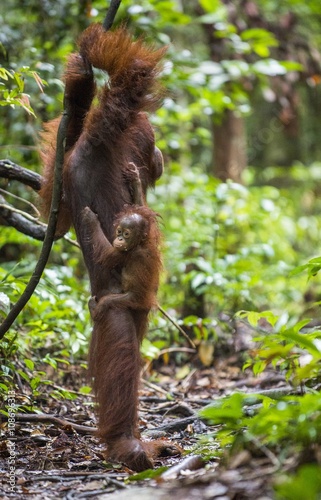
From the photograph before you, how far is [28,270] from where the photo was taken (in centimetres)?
534

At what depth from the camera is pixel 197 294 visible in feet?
19.8

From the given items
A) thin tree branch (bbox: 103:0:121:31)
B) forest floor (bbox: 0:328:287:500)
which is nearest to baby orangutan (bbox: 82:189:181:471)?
forest floor (bbox: 0:328:287:500)

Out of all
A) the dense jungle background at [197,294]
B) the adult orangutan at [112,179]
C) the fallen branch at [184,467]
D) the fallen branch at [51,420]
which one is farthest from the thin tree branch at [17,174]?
the fallen branch at [184,467]

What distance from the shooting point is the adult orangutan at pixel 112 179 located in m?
3.22

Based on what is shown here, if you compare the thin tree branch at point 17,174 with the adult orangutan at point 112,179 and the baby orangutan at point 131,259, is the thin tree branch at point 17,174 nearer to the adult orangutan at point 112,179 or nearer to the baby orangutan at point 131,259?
the adult orangutan at point 112,179

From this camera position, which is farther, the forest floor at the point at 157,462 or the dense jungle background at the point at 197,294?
the dense jungle background at the point at 197,294

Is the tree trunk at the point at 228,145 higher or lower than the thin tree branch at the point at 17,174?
lower

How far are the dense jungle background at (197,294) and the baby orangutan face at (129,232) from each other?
70cm

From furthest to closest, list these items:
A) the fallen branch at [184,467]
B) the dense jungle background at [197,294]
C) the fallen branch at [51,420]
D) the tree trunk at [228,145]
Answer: the tree trunk at [228,145] → the fallen branch at [51,420] → the fallen branch at [184,467] → the dense jungle background at [197,294]

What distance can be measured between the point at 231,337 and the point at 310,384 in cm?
271

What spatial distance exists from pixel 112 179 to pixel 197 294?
106 inches

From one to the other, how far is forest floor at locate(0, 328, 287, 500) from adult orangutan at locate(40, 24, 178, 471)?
0.68 ft

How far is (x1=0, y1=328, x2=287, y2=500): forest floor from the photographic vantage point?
2.21m

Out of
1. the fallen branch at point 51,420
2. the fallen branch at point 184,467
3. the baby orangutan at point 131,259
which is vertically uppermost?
the baby orangutan at point 131,259
